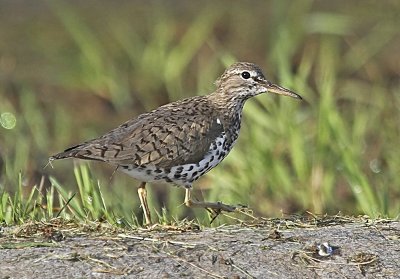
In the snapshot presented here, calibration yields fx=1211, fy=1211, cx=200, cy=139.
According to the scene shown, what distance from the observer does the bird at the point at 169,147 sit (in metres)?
7.32

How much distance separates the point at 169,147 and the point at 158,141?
0.08m

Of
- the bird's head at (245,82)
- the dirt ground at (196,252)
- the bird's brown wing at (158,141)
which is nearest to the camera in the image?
the dirt ground at (196,252)

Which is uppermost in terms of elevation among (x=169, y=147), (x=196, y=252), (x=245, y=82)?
(x=245, y=82)

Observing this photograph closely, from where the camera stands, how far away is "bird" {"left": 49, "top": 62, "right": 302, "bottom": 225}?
Answer: 7320 mm

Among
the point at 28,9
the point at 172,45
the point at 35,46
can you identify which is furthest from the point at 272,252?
the point at 28,9

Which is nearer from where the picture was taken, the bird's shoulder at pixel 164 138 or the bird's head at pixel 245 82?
the bird's shoulder at pixel 164 138

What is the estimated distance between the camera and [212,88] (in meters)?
11.2

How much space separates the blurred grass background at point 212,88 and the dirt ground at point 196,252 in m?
0.84

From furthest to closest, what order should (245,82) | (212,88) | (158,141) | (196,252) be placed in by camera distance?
(212,88)
(245,82)
(158,141)
(196,252)

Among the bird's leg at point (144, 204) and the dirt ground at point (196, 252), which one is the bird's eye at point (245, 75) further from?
the dirt ground at point (196, 252)

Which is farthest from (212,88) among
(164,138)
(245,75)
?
(164,138)

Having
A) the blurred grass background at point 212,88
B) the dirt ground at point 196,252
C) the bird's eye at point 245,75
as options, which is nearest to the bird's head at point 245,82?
the bird's eye at point 245,75

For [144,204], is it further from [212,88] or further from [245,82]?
[212,88]

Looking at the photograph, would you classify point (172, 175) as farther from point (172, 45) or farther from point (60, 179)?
point (172, 45)
